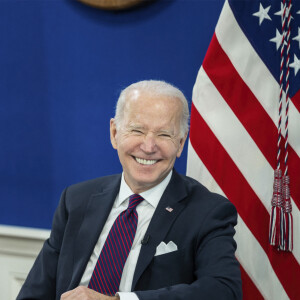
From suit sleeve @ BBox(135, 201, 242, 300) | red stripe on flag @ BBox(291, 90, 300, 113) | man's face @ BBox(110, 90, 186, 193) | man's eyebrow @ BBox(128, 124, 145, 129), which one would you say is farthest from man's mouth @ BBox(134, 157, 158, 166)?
red stripe on flag @ BBox(291, 90, 300, 113)

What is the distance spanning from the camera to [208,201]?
1.73 metres

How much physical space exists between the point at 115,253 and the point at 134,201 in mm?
200

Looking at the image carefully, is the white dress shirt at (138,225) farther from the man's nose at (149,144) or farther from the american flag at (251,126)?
the american flag at (251,126)

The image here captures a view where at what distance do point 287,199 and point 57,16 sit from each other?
1.45 metres

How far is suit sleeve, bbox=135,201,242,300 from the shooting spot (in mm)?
1476

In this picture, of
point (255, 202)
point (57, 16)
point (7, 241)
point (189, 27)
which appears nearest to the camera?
point (255, 202)

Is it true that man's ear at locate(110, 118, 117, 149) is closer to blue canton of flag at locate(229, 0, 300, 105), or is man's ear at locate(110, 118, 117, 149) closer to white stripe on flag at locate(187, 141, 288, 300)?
white stripe on flag at locate(187, 141, 288, 300)

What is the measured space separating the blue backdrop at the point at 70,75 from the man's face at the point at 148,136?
25.4 inches

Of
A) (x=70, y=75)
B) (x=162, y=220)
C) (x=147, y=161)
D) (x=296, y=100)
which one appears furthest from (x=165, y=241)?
(x=70, y=75)

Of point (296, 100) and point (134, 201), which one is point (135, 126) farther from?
point (296, 100)

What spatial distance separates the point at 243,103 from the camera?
6.89 ft

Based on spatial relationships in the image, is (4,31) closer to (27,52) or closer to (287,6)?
(27,52)

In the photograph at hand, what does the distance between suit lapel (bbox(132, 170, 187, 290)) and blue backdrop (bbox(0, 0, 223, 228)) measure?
23.9 inches

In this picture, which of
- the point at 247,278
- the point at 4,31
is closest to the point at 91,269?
the point at 247,278
